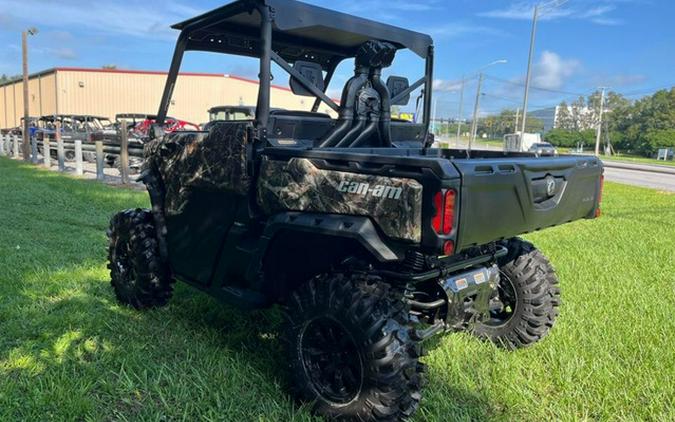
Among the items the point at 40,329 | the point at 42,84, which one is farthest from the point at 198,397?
the point at 42,84

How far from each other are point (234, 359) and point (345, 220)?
1.36 meters

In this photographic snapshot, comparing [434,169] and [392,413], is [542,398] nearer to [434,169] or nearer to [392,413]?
[392,413]

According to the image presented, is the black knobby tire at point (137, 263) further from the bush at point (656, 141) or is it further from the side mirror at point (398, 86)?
the bush at point (656, 141)

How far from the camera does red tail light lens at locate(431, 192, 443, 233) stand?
225cm

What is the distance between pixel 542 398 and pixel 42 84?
4240cm

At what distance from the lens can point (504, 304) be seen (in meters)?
3.84

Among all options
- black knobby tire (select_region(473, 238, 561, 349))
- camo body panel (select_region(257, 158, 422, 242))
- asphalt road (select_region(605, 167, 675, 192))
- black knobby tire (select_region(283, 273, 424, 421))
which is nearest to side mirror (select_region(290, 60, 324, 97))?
camo body panel (select_region(257, 158, 422, 242))

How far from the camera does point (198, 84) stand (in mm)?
36469

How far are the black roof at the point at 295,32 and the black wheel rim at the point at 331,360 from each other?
1.69 m

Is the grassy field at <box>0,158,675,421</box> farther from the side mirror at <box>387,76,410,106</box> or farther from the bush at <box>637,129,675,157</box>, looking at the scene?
the bush at <box>637,129,675,157</box>

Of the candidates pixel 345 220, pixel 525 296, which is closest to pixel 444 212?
pixel 345 220

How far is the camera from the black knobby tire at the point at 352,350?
2510mm

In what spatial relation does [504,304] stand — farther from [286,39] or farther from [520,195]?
[286,39]

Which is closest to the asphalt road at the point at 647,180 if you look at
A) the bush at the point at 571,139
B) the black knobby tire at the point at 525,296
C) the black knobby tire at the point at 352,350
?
the black knobby tire at the point at 525,296
